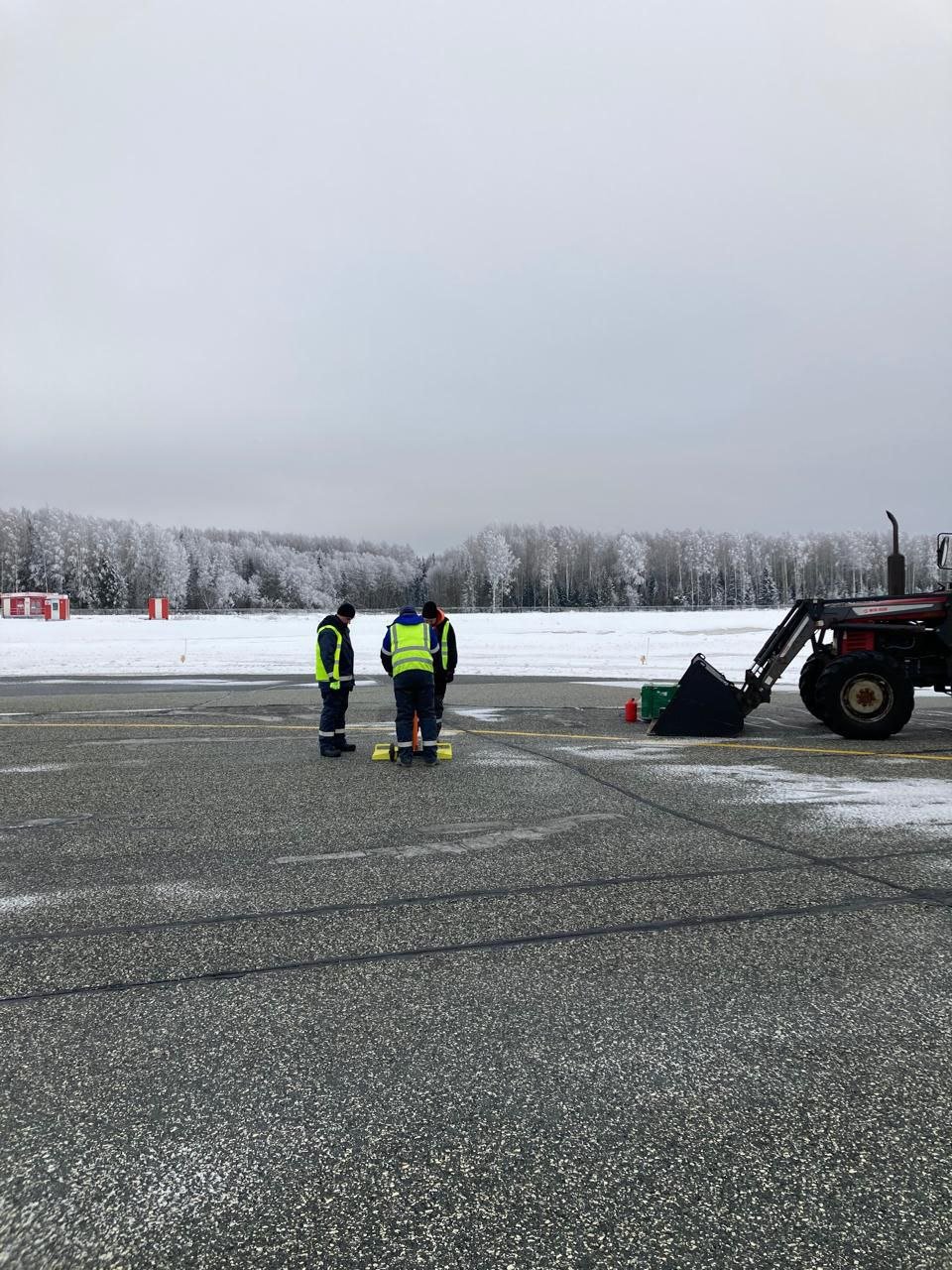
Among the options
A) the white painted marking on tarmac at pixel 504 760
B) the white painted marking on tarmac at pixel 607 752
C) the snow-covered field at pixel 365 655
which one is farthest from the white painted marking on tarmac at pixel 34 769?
the snow-covered field at pixel 365 655

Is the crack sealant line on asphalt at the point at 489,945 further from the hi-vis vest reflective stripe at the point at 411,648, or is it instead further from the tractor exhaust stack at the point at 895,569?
the tractor exhaust stack at the point at 895,569

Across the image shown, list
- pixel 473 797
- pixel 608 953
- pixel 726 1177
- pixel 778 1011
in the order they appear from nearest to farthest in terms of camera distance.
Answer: pixel 726 1177, pixel 778 1011, pixel 608 953, pixel 473 797

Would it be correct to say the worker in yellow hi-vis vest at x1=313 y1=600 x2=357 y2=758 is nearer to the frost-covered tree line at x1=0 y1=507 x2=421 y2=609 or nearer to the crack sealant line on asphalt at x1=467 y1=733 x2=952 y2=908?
the crack sealant line on asphalt at x1=467 y1=733 x2=952 y2=908

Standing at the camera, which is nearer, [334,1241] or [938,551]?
[334,1241]

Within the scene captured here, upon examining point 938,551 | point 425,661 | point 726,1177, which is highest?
point 938,551

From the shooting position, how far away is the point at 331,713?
32.0ft

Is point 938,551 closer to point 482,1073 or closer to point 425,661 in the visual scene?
point 425,661

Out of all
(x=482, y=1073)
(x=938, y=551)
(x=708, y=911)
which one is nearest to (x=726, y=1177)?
(x=482, y=1073)

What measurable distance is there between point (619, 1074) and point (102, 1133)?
5.46 feet

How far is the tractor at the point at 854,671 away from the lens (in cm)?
1093

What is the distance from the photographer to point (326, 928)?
4445 mm

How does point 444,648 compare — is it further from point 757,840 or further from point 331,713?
point 757,840

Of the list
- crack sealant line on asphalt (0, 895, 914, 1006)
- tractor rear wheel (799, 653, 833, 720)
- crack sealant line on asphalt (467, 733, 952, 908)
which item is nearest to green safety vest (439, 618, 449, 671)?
crack sealant line on asphalt (467, 733, 952, 908)

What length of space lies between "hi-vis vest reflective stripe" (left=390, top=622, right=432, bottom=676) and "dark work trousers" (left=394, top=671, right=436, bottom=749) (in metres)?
0.08
